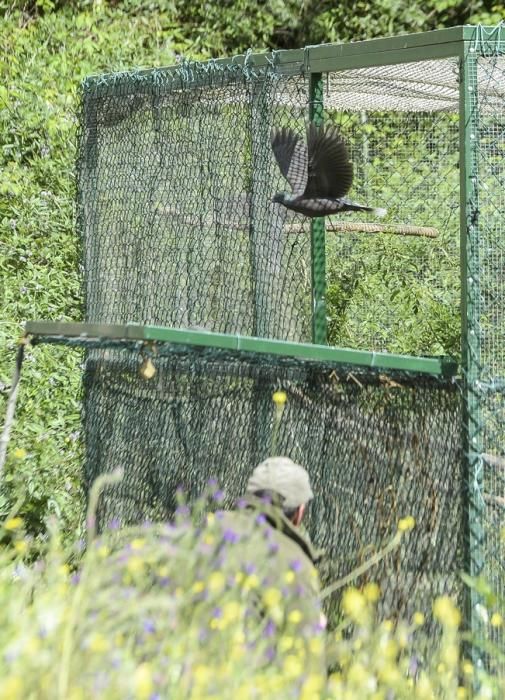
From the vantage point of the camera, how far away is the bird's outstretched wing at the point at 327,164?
403 centimetres

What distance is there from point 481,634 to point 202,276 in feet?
6.04

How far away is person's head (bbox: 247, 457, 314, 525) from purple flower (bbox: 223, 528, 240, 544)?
0.28 m

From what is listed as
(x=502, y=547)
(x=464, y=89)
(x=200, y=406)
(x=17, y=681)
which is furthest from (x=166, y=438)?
(x=17, y=681)

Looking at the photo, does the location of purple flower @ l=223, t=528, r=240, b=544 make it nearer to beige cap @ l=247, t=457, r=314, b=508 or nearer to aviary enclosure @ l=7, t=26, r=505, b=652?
beige cap @ l=247, t=457, r=314, b=508

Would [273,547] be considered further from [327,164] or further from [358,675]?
[327,164]

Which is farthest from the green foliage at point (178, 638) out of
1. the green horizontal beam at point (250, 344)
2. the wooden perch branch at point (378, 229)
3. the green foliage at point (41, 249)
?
the wooden perch branch at point (378, 229)

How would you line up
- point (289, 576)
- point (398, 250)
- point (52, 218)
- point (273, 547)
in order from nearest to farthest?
point (289, 576)
point (273, 547)
point (52, 218)
point (398, 250)

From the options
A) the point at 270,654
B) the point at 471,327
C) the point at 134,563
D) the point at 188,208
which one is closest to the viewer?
the point at 134,563

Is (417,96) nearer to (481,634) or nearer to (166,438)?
(166,438)

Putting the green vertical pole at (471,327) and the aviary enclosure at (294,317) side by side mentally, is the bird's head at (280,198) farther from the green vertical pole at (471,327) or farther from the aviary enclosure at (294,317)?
the green vertical pole at (471,327)

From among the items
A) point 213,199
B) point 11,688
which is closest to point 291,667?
point 11,688

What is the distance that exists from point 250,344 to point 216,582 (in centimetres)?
86

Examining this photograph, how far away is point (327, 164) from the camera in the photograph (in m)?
4.11

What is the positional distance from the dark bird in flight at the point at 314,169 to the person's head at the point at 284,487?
4.13ft
